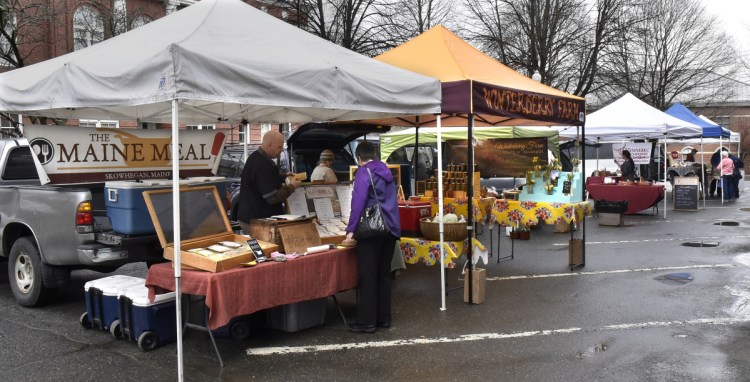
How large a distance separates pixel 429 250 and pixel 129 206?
10.7ft

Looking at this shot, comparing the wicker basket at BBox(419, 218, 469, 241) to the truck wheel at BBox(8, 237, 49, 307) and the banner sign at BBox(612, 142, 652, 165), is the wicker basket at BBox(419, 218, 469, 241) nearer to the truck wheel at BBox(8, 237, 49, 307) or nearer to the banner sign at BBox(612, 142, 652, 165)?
the truck wheel at BBox(8, 237, 49, 307)

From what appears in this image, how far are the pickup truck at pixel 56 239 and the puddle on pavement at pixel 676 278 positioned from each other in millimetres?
6511

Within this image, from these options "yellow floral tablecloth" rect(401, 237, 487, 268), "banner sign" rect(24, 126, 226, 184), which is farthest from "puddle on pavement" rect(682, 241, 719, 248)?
"banner sign" rect(24, 126, 226, 184)

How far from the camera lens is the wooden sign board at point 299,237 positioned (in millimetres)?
5531

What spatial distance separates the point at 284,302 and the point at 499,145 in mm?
6773

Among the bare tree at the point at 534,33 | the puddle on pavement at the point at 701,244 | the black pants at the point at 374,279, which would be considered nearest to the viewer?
the black pants at the point at 374,279

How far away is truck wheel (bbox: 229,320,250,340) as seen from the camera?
218 inches

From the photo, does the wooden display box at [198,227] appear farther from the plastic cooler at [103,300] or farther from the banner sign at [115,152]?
the banner sign at [115,152]

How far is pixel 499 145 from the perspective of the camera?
11.0m

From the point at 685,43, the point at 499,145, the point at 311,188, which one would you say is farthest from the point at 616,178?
the point at 685,43

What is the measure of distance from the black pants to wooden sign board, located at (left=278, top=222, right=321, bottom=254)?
0.45 m

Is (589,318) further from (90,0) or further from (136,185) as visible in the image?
(90,0)

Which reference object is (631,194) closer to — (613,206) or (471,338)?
(613,206)

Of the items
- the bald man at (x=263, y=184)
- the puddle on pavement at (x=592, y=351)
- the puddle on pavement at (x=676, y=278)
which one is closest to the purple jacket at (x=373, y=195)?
the bald man at (x=263, y=184)
